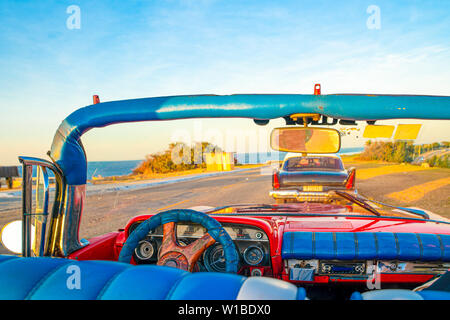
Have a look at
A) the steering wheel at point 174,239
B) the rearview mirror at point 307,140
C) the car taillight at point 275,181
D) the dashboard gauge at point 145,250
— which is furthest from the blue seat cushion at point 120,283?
the car taillight at point 275,181

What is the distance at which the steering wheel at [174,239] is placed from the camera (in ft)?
7.73

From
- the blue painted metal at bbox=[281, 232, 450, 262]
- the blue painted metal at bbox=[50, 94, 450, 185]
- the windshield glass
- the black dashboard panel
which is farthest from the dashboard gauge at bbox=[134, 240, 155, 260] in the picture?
the windshield glass

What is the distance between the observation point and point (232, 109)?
2172 mm

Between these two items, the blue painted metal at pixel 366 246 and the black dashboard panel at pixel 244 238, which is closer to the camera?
the blue painted metal at pixel 366 246

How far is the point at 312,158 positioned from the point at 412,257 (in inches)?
378

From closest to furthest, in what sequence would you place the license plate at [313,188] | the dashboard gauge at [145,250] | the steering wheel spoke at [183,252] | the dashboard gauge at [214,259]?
1. the steering wheel spoke at [183,252]
2. the dashboard gauge at [214,259]
3. the dashboard gauge at [145,250]
4. the license plate at [313,188]

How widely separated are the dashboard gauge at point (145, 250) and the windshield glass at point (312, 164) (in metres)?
8.63

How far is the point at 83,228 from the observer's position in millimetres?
9234

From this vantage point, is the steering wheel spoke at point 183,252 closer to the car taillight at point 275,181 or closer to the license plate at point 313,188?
the license plate at point 313,188

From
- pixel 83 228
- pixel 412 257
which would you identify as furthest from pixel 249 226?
pixel 83 228

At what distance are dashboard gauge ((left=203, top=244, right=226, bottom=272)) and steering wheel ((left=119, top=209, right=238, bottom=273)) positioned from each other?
1.57 feet

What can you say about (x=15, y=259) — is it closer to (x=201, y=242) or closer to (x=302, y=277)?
(x=201, y=242)

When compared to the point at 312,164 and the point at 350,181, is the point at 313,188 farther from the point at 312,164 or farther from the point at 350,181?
the point at 312,164
